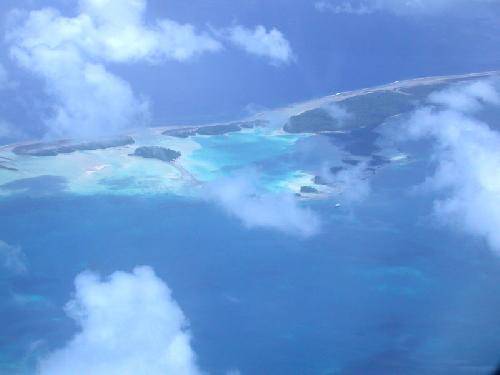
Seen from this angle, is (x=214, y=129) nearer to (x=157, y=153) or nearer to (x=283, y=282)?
(x=157, y=153)

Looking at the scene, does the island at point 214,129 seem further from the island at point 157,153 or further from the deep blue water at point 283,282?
the deep blue water at point 283,282

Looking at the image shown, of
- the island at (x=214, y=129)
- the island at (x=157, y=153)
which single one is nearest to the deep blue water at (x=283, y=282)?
the island at (x=157, y=153)

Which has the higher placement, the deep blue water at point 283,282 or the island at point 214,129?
the island at point 214,129

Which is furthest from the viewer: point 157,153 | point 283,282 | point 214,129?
point 214,129

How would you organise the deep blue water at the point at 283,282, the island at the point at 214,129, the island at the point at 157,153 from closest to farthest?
the deep blue water at the point at 283,282, the island at the point at 157,153, the island at the point at 214,129

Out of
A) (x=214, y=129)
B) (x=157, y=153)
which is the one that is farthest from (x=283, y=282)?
(x=214, y=129)

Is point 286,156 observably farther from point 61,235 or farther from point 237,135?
point 61,235

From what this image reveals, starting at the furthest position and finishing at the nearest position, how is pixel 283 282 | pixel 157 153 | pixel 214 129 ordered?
pixel 214 129, pixel 157 153, pixel 283 282

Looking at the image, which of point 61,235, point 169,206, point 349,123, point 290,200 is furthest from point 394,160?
point 61,235
